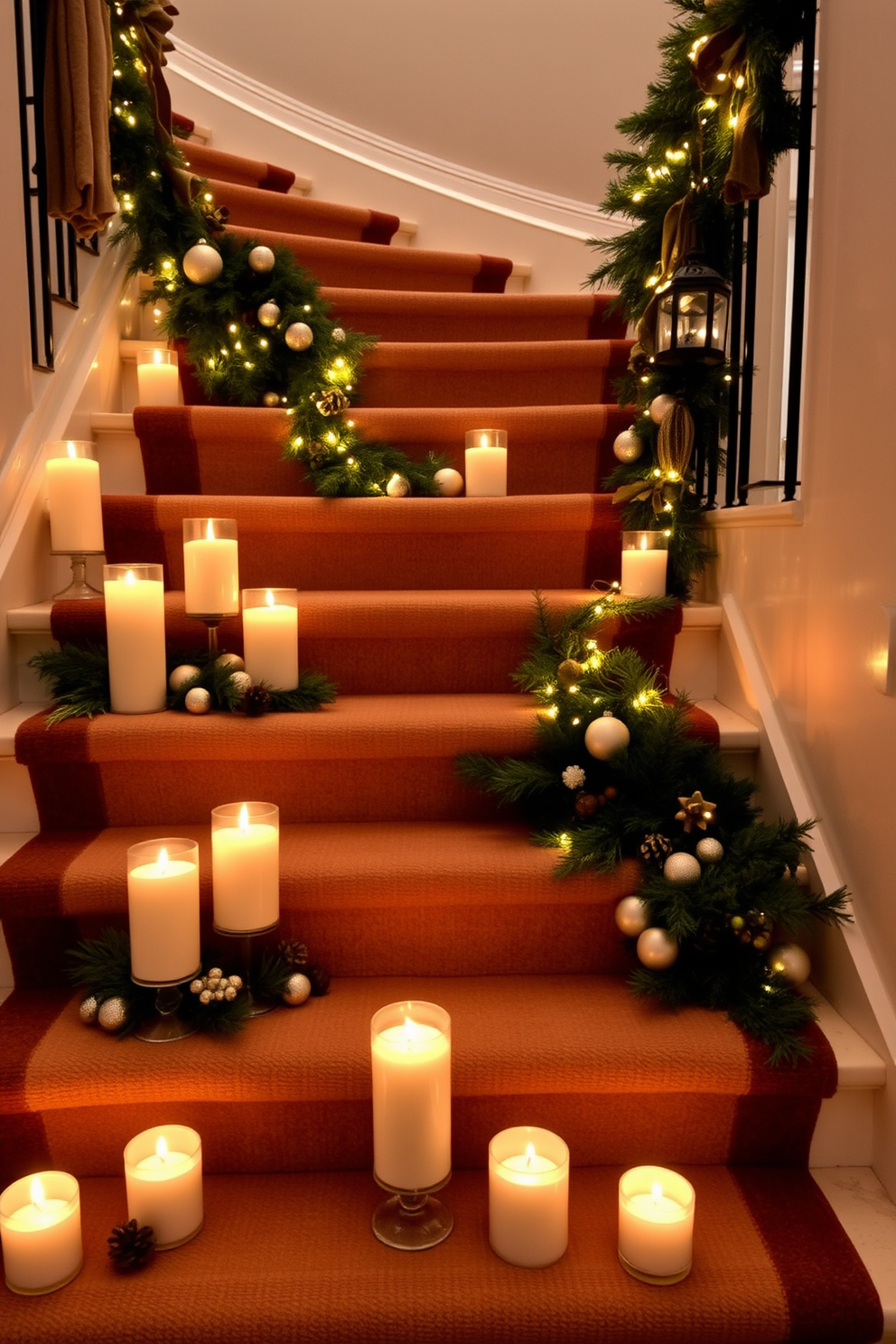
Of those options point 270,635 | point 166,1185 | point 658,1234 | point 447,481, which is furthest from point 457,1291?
point 447,481

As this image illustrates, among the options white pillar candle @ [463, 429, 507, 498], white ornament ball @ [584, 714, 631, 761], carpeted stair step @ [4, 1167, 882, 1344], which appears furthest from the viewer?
white pillar candle @ [463, 429, 507, 498]

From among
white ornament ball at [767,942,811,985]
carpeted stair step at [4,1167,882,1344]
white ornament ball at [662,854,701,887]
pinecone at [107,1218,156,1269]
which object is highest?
white ornament ball at [662,854,701,887]

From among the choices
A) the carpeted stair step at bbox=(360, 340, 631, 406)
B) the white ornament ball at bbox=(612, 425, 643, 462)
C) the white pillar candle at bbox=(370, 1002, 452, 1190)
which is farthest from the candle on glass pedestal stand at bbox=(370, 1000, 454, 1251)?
the carpeted stair step at bbox=(360, 340, 631, 406)

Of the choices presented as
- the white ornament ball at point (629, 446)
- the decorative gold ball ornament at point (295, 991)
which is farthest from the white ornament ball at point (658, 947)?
the white ornament ball at point (629, 446)

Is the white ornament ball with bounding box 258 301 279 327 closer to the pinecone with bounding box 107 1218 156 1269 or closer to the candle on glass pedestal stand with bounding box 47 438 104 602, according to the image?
the candle on glass pedestal stand with bounding box 47 438 104 602

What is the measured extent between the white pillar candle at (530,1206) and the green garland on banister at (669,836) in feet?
1.04

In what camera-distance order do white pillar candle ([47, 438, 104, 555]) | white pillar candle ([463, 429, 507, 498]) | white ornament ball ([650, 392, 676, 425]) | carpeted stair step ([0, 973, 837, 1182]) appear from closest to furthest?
carpeted stair step ([0, 973, 837, 1182]), white pillar candle ([47, 438, 104, 555]), white ornament ball ([650, 392, 676, 425]), white pillar candle ([463, 429, 507, 498])

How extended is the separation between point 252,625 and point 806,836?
3.20 ft

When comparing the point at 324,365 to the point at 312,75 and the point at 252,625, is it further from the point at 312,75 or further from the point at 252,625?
the point at 312,75

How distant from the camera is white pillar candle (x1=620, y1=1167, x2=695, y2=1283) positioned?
105 centimetres

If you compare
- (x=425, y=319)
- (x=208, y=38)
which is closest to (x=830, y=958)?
(x=425, y=319)

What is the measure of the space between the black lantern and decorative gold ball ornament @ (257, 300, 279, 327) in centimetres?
96

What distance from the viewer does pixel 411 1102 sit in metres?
1.10

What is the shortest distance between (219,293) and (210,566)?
3.34 ft
